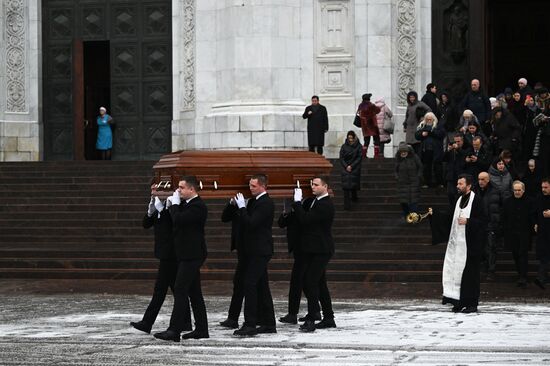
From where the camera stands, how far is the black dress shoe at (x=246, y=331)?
51.4 feet

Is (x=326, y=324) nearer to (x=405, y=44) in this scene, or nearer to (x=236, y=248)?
(x=236, y=248)

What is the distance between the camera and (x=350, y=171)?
88.1ft

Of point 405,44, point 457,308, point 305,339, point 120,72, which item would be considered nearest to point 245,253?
point 305,339

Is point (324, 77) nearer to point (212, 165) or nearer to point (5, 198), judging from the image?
point (5, 198)

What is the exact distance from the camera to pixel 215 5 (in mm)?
34250

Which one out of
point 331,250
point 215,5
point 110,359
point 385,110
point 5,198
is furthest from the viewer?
point 215,5

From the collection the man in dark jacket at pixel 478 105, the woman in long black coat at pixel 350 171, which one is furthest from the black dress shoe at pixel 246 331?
the man in dark jacket at pixel 478 105

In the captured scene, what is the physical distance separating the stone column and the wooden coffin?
20.1m

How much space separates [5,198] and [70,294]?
8.53 metres

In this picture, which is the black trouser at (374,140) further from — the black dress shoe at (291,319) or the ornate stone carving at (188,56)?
the black dress shoe at (291,319)

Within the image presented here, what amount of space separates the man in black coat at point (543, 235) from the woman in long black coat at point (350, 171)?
18.5 ft

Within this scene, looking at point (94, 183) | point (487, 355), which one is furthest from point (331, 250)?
point (94, 183)

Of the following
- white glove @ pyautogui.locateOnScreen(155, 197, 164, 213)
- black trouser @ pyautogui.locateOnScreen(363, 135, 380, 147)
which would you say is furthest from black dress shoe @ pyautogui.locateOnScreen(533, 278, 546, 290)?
black trouser @ pyautogui.locateOnScreen(363, 135, 380, 147)

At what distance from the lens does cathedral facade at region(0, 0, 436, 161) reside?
3334cm
